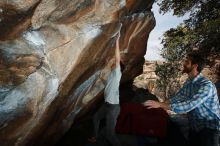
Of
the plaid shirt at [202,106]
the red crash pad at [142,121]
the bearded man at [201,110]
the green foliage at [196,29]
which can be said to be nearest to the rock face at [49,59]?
the red crash pad at [142,121]

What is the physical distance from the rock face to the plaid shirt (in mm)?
1795

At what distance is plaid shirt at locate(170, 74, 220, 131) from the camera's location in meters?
5.39

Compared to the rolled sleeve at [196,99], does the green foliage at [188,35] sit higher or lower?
higher

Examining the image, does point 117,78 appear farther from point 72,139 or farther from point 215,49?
point 215,49

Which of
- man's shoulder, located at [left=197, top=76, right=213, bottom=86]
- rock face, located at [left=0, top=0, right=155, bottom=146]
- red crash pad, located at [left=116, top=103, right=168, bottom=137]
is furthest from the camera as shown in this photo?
red crash pad, located at [left=116, top=103, right=168, bottom=137]

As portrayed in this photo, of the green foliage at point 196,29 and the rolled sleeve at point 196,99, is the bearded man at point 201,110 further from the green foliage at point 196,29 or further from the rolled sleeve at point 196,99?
the green foliage at point 196,29

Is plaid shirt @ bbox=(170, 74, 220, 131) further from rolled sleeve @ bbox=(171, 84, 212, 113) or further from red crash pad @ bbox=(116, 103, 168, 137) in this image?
red crash pad @ bbox=(116, 103, 168, 137)

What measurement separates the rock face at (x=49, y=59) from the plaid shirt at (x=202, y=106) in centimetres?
180

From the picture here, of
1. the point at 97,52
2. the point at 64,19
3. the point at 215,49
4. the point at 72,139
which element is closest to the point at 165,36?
the point at 215,49

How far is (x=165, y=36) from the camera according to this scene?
1516 centimetres

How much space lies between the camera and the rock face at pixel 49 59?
5355 mm

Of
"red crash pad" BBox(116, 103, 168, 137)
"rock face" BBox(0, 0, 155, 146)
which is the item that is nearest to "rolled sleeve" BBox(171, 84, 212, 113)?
"rock face" BBox(0, 0, 155, 146)

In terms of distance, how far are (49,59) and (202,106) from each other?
233cm

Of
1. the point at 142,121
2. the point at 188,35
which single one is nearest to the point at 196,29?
the point at 188,35
